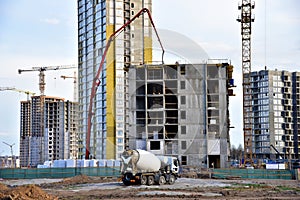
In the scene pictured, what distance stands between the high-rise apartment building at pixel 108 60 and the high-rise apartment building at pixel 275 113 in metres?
39.6

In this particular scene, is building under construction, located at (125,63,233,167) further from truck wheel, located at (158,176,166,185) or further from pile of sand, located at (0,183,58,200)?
pile of sand, located at (0,183,58,200)

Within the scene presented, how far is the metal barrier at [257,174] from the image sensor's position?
6531cm

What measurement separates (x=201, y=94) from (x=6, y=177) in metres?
40.2

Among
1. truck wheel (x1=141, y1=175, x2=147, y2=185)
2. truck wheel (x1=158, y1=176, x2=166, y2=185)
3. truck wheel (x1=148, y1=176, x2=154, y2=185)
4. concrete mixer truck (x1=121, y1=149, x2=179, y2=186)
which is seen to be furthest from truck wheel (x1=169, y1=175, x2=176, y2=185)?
truck wheel (x1=141, y1=175, x2=147, y2=185)

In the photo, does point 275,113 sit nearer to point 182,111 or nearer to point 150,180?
point 182,111

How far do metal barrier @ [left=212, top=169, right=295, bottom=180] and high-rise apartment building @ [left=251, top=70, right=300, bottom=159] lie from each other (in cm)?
8180

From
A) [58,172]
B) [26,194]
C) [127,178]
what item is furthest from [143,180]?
[58,172]

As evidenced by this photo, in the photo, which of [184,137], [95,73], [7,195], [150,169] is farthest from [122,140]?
[7,195]

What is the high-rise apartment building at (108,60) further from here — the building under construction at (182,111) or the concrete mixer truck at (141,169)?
the concrete mixer truck at (141,169)

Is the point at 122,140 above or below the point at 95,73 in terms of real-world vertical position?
below

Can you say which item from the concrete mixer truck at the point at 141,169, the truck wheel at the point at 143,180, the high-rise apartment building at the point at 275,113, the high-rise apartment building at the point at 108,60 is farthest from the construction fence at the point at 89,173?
the high-rise apartment building at the point at 275,113

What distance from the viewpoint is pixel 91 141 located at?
130 metres

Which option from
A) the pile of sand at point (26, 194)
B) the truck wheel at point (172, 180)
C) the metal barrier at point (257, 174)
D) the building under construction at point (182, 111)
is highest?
the building under construction at point (182, 111)

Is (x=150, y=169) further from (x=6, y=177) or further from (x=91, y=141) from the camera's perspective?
(x=91, y=141)
